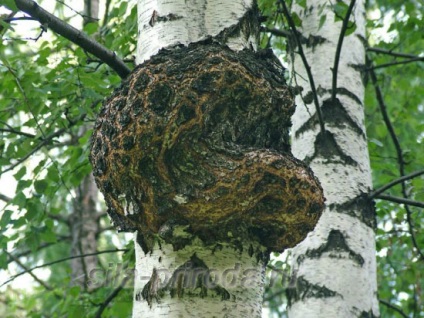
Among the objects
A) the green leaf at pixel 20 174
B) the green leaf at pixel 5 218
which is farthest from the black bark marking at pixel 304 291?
the green leaf at pixel 20 174

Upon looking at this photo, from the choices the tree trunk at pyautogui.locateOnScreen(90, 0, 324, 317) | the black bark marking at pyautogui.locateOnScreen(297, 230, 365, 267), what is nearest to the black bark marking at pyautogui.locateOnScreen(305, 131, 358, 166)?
the black bark marking at pyautogui.locateOnScreen(297, 230, 365, 267)

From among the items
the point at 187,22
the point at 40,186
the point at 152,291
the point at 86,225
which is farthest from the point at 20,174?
the point at 86,225

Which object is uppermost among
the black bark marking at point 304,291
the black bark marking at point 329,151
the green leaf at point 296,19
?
the green leaf at point 296,19

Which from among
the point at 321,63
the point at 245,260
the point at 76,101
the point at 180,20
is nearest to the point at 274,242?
the point at 245,260

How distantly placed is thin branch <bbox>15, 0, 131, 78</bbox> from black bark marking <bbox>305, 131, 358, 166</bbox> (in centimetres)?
101

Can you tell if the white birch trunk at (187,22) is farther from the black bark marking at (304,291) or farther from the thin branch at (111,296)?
the thin branch at (111,296)

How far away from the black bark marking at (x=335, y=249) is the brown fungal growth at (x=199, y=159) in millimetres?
932

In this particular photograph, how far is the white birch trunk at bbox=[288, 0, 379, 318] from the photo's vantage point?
2.54m

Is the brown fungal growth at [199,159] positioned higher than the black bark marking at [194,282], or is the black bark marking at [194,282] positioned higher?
the brown fungal growth at [199,159]

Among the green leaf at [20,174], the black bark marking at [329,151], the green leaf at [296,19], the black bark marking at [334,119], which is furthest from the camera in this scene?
the green leaf at [20,174]

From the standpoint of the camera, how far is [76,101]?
3314 millimetres

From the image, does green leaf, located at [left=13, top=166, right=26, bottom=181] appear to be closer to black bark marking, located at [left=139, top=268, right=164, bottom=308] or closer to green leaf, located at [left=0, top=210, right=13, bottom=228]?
green leaf, located at [left=0, top=210, right=13, bottom=228]

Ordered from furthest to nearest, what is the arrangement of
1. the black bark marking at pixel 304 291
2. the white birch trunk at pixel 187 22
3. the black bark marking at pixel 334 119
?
1. the black bark marking at pixel 334 119
2. the black bark marking at pixel 304 291
3. the white birch trunk at pixel 187 22

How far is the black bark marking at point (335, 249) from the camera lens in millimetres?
2594
